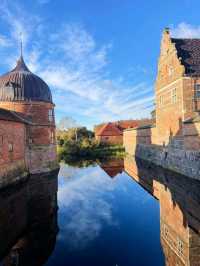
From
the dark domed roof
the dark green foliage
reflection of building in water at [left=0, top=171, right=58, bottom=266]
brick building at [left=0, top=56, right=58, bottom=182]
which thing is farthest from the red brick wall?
the dark green foliage

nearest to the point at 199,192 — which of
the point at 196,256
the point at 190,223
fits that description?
the point at 190,223

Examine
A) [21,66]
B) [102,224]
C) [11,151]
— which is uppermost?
[21,66]

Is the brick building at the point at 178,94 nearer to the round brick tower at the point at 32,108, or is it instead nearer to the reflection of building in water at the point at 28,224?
the reflection of building in water at the point at 28,224

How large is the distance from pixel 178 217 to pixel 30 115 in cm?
1622

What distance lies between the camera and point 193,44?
2362 centimetres

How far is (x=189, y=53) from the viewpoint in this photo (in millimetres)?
22625

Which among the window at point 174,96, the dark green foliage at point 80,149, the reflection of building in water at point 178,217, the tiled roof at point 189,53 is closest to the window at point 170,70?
the tiled roof at point 189,53

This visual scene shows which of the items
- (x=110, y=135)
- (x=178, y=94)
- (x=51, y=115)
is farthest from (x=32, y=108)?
(x=110, y=135)

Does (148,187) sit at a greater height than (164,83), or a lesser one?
lesser

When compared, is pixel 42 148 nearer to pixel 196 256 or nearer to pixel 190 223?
pixel 190 223

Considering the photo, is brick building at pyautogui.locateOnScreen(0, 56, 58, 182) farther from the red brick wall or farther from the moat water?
the moat water

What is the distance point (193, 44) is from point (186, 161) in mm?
11081

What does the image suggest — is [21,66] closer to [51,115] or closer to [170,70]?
[51,115]

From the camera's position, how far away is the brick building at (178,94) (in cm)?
1997
